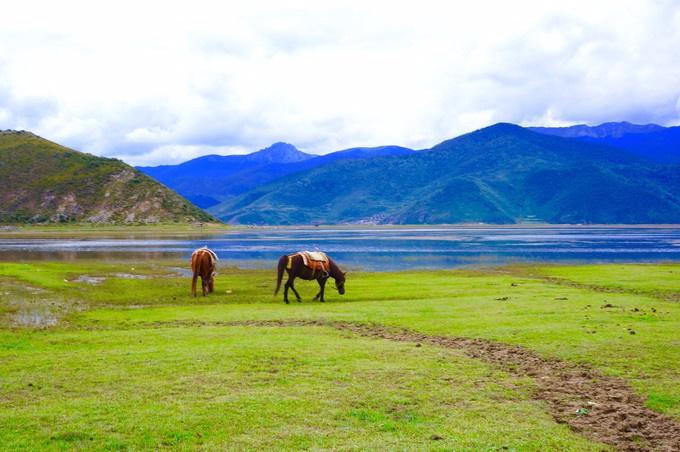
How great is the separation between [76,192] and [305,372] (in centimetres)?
17831

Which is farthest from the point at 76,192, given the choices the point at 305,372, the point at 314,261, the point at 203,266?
the point at 305,372

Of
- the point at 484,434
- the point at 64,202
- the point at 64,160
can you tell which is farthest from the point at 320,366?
the point at 64,160

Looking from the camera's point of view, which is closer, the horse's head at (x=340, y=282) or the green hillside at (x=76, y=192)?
the horse's head at (x=340, y=282)

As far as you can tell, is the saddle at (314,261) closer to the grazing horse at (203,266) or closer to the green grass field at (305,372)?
the green grass field at (305,372)

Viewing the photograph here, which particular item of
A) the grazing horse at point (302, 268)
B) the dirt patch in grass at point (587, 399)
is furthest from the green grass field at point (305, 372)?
the grazing horse at point (302, 268)

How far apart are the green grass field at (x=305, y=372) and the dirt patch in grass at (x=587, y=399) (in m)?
0.35

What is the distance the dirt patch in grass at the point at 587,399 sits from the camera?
34.4 ft

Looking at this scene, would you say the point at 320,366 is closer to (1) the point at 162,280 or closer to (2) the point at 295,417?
(2) the point at 295,417

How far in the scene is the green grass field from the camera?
33.7 feet

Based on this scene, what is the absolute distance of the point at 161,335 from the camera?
19.9m

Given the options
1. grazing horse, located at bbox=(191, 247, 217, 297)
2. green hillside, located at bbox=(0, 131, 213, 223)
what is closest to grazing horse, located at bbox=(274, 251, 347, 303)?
grazing horse, located at bbox=(191, 247, 217, 297)

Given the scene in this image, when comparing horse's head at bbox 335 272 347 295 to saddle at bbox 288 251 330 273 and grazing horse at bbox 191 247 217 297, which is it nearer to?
saddle at bbox 288 251 330 273

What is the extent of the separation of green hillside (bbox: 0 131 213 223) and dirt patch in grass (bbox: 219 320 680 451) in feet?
540

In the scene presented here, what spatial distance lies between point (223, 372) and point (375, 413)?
4.63 m
